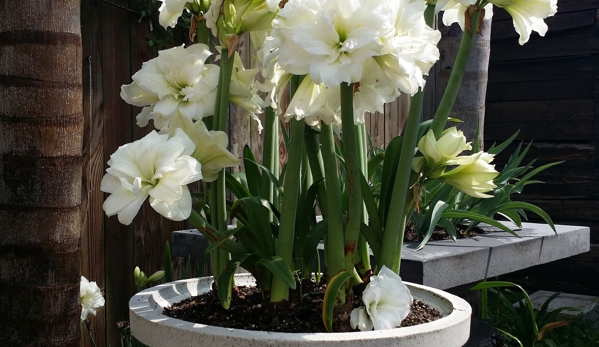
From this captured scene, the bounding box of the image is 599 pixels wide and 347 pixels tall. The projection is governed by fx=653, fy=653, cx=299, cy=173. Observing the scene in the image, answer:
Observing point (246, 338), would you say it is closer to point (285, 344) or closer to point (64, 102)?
point (285, 344)

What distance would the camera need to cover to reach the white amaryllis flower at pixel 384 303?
88 centimetres

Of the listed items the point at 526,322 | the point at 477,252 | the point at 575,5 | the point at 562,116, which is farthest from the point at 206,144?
the point at 575,5

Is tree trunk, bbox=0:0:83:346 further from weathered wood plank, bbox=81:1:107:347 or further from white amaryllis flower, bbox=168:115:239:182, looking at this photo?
weathered wood plank, bbox=81:1:107:347

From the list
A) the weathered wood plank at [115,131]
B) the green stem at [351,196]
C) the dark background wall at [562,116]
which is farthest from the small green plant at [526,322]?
the green stem at [351,196]

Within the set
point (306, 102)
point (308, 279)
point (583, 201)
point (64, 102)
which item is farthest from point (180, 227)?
point (583, 201)

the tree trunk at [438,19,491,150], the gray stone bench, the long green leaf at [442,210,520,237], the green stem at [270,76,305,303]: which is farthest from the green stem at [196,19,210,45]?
the tree trunk at [438,19,491,150]

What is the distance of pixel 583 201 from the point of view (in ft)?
14.1

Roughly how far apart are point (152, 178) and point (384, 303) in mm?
355

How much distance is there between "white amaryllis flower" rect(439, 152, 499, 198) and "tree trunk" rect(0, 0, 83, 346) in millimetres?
728

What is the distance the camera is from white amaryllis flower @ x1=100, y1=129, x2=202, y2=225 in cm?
79

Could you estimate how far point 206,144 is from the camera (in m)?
0.90

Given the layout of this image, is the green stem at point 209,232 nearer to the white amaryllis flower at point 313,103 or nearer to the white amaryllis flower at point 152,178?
the white amaryllis flower at point 152,178

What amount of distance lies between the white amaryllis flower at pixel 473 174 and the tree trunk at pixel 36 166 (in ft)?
2.39

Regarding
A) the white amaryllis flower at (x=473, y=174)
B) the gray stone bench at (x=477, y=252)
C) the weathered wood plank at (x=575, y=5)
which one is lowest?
the gray stone bench at (x=477, y=252)
